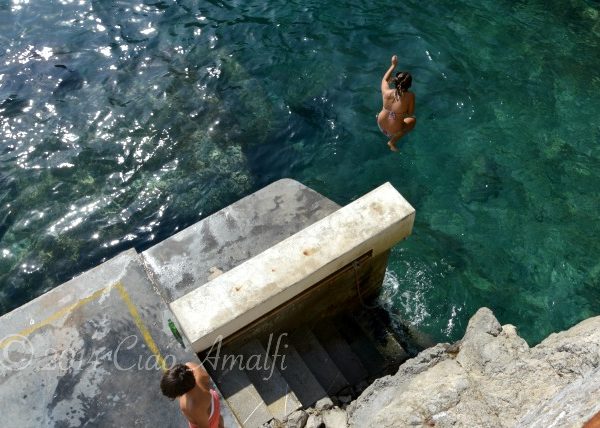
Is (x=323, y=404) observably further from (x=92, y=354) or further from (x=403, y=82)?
(x=403, y=82)

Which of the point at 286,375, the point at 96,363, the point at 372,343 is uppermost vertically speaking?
the point at 96,363

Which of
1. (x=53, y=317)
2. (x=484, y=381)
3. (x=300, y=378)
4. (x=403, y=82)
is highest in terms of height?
(x=403, y=82)

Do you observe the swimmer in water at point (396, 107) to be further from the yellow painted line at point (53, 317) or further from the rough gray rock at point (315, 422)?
the yellow painted line at point (53, 317)

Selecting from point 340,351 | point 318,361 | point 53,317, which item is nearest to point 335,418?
point 318,361

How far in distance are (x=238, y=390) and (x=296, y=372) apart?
971mm

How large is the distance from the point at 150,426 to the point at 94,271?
2169mm

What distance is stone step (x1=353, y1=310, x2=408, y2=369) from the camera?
26.7ft

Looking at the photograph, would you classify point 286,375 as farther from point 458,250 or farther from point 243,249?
point 458,250

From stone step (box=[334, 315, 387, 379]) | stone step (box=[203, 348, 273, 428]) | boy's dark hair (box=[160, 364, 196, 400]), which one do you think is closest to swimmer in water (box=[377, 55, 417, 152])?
stone step (box=[334, 315, 387, 379])

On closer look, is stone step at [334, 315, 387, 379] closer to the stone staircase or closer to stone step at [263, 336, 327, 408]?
the stone staircase

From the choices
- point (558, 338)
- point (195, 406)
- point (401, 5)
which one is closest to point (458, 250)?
point (558, 338)

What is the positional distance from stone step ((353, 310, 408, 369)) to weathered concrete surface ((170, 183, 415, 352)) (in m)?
1.61

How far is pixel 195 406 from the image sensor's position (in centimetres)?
578

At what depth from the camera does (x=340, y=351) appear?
26.4 ft
